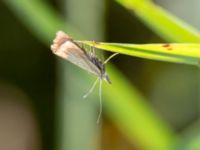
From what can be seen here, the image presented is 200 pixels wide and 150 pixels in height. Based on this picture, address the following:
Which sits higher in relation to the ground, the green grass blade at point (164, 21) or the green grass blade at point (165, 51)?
the green grass blade at point (164, 21)

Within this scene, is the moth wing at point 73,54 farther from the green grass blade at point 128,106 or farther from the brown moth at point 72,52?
the green grass blade at point 128,106

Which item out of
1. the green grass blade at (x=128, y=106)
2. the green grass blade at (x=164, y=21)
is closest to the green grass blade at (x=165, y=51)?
the green grass blade at (x=164, y=21)

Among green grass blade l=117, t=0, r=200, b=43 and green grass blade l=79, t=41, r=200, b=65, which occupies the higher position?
green grass blade l=117, t=0, r=200, b=43

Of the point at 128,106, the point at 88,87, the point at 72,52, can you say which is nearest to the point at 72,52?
the point at 72,52

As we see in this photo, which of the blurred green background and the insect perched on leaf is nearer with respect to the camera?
the insect perched on leaf

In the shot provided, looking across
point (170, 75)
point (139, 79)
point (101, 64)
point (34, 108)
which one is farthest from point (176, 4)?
point (101, 64)

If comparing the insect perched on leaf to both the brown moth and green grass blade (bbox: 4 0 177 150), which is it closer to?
the brown moth

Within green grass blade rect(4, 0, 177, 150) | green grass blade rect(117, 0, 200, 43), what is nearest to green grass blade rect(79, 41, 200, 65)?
A: green grass blade rect(117, 0, 200, 43)

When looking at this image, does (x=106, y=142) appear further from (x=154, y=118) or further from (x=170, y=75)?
(x=154, y=118)
